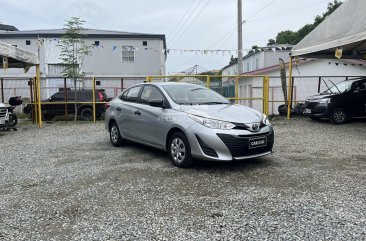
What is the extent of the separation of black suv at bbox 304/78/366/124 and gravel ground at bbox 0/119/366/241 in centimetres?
442

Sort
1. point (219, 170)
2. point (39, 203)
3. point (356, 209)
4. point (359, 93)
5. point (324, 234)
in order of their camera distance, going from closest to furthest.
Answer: point (324, 234) < point (356, 209) < point (39, 203) < point (219, 170) < point (359, 93)

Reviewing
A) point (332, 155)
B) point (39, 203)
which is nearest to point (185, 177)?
point (39, 203)

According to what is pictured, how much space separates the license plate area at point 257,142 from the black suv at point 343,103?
7.25 meters

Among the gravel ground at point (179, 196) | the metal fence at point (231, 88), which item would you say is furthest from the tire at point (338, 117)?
the gravel ground at point (179, 196)

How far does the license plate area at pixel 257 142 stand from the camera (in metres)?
5.66

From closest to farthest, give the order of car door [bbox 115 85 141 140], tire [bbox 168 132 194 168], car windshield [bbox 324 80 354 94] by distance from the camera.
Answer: tire [bbox 168 132 194 168], car door [bbox 115 85 141 140], car windshield [bbox 324 80 354 94]

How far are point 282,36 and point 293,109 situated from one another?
128 ft

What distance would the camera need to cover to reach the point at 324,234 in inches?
135

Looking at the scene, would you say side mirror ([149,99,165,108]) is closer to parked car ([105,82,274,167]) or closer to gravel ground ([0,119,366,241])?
parked car ([105,82,274,167])

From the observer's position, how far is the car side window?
301 inches

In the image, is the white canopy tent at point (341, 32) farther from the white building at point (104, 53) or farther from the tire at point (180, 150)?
the white building at point (104, 53)

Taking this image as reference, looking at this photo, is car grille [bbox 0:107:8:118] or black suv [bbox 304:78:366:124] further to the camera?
black suv [bbox 304:78:366:124]

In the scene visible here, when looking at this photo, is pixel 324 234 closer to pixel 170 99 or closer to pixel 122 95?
pixel 170 99

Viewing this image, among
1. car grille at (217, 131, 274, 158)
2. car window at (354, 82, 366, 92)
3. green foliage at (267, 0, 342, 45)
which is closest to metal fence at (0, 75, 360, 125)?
car window at (354, 82, 366, 92)
